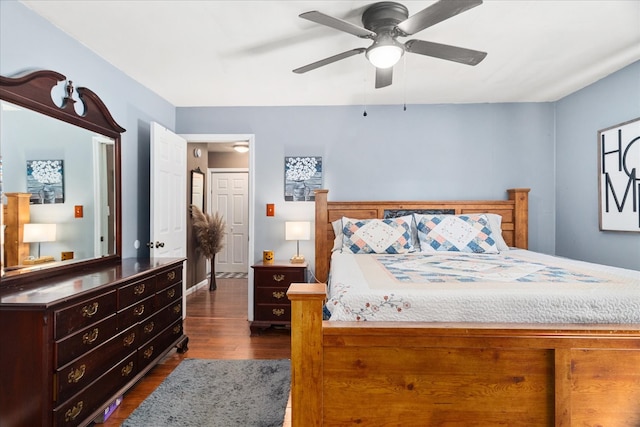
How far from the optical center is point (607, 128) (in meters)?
3.01

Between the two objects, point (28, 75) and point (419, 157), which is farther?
point (419, 157)

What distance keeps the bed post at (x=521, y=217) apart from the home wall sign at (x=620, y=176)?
66cm

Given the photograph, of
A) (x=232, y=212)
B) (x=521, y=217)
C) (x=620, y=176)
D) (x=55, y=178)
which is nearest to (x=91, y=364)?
(x=55, y=178)

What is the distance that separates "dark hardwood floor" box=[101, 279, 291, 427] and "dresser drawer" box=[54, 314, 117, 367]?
1.68 ft

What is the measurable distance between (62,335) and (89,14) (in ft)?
6.30

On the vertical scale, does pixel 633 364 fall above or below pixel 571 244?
below

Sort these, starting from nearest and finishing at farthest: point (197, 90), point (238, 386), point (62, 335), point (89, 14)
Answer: point (62, 335) → point (89, 14) → point (238, 386) → point (197, 90)

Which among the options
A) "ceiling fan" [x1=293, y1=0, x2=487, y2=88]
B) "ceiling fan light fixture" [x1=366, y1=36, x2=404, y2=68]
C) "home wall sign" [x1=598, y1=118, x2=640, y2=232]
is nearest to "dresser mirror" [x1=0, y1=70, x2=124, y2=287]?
"ceiling fan" [x1=293, y1=0, x2=487, y2=88]

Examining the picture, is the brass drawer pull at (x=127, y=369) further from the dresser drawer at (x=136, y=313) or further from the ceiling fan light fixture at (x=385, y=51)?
the ceiling fan light fixture at (x=385, y=51)

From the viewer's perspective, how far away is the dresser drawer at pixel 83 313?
63.2 inches

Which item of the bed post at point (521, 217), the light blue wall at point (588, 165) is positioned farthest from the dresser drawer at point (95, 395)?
the light blue wall at point (588, 165)

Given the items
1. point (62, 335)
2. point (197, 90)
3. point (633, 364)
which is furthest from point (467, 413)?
point (197, 90)

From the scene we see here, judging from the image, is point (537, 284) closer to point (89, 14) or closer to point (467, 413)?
point (467, 413)

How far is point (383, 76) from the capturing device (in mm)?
2439
